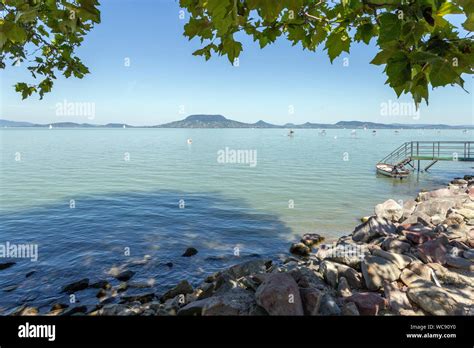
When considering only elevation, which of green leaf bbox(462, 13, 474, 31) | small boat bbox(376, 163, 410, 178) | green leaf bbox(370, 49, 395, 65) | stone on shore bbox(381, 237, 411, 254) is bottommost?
stone on shore bbox(381, 237, 411, 254)

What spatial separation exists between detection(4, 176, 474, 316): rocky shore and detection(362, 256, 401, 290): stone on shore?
0.02 m

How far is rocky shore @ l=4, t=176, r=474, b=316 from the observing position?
5.63 meters

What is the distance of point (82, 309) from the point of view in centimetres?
905

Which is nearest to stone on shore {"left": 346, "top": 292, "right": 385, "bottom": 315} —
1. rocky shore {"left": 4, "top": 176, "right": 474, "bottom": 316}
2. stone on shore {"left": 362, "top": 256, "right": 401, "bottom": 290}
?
rocky shore {"left": 4, "top": 176, "right": 474, "bottom": 316}

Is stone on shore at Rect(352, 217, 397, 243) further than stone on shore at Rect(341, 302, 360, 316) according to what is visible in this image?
Yes

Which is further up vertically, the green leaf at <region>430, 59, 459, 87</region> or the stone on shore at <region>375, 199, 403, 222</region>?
the green leaf at <region>430, 59, 459, 87</region>

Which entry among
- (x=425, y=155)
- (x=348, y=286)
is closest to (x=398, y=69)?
(x=348, y=286)

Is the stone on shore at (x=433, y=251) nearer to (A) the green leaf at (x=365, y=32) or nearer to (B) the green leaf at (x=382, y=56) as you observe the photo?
(A) the green leaf at (x=365, y=32)

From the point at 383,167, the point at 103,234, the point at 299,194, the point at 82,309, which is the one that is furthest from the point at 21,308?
the point at 383,167

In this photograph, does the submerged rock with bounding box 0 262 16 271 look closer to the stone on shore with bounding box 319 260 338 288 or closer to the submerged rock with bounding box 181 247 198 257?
the submerged rock with bounding box 181 247 198 257

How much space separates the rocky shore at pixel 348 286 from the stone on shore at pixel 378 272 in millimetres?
21

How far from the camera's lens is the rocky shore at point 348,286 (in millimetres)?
5629

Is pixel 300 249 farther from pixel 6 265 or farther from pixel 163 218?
pixel 6 265

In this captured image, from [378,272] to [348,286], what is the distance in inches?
32.2
